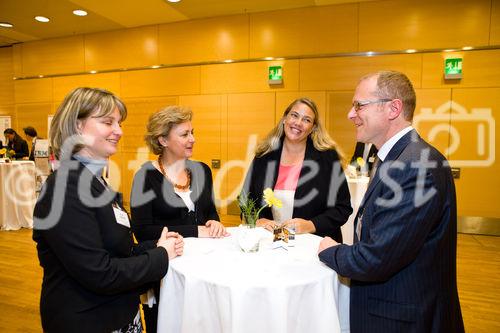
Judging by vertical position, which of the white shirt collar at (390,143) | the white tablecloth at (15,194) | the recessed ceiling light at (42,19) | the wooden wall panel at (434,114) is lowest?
the white tablecloth at (15,194)

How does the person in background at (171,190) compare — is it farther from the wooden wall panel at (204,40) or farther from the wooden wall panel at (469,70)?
the wooden wall panel at (469,70)

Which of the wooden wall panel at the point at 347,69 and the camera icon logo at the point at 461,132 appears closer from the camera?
the camera icon logo at the point at 461,132

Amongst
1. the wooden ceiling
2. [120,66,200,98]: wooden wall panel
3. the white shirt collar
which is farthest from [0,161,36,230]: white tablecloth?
the white shirt collar

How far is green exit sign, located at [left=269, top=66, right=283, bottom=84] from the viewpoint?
6434mm

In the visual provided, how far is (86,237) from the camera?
121cm

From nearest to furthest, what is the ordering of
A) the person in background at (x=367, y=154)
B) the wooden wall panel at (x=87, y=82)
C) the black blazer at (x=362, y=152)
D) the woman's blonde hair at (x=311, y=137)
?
the woman's blonde hair at (x=311, y=137), the person in background at (x=367, y=154), the black blazer at (x=362, y=152), the wooden wall panel at (x=87, y=82)

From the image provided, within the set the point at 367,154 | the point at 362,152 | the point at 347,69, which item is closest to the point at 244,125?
the point at 347,69

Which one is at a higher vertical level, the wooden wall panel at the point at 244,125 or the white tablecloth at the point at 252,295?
A: the wooden wall panel at the point at 244,125

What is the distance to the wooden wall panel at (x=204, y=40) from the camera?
670 cm

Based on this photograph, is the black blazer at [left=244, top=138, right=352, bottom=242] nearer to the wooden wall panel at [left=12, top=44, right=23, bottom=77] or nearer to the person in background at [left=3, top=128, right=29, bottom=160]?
the person in background at [left=3, top=128, right=29, bottom=160]

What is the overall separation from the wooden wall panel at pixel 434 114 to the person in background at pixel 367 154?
3.11ft

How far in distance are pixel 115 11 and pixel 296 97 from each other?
3851 mm

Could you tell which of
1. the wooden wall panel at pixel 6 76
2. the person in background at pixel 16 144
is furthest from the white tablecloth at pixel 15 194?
the wooden wall panel at pixel 6 76

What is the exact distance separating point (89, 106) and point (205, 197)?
43.5 inches
